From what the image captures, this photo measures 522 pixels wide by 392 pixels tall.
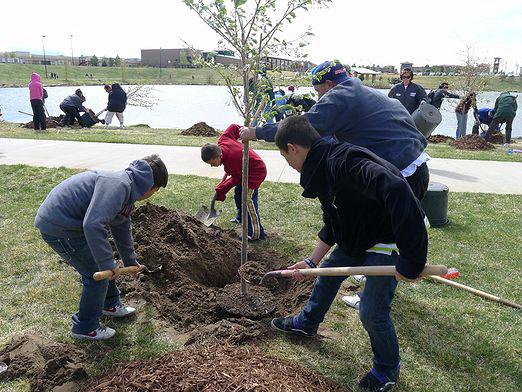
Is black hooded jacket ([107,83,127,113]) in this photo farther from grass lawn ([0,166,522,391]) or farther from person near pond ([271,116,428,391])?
person near pond ([271,116,428,391])

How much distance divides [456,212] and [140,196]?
5.23 meters

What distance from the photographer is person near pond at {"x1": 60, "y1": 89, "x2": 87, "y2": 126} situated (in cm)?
1670

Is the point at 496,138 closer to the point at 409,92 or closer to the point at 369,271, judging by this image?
the point at 409,92

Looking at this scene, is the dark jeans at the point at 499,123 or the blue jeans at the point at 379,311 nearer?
the blue jeans at the point at 379,311

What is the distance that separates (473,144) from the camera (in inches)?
553

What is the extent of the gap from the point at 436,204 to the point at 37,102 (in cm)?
1337

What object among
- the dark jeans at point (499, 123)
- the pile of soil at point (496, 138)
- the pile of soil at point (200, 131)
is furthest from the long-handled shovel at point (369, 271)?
the pile of soil at point (496, 138)

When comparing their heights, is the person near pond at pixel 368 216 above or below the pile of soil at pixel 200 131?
above

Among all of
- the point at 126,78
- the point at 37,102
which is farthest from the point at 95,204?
the point at 126,78

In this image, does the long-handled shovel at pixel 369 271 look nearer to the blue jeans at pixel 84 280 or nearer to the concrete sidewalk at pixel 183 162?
the blue jeans at pixel 84 280

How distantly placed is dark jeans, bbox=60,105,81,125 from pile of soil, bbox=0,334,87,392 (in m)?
15.0

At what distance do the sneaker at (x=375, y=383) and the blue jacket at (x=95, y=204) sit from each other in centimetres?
179

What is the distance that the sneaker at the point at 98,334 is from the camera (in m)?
3.37

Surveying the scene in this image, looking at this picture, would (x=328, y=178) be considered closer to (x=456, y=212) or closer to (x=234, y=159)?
(x=234, y=159)
